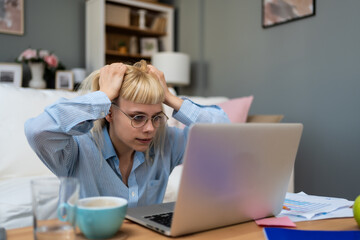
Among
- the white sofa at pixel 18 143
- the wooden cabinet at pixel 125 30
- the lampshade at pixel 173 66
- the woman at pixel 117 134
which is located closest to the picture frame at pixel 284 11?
the lampshade at pixel 173 66

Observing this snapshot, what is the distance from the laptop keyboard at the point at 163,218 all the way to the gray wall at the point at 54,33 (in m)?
3.03

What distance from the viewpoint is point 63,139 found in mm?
910

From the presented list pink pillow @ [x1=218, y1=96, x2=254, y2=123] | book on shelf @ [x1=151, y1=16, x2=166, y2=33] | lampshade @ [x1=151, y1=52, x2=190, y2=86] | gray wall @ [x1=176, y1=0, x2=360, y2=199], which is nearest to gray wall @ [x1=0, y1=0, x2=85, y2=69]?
book on shelf @ [x1=151, y1=16, x2=166, y2=33]

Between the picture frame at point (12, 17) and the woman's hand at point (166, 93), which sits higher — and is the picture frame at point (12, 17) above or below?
above

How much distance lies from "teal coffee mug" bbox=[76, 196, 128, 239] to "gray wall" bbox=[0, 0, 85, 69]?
309cm

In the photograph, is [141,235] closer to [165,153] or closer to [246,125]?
[246,125]

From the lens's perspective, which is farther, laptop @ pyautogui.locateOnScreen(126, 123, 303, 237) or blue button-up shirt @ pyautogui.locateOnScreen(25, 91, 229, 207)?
blue button-up shirt @ pyautogui.locateOnScreen(25, 91, 229, 207)

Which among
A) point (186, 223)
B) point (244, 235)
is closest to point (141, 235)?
point (186, 223)

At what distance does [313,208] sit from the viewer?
85 cm

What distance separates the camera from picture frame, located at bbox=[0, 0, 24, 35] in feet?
10.5

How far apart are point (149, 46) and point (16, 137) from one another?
7.60 ft

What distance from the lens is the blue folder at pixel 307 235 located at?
24.1 inches

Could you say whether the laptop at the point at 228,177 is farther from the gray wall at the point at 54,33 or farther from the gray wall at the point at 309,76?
the gray wall at the point at 54,33

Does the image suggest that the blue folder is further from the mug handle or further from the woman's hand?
the woman's hand
